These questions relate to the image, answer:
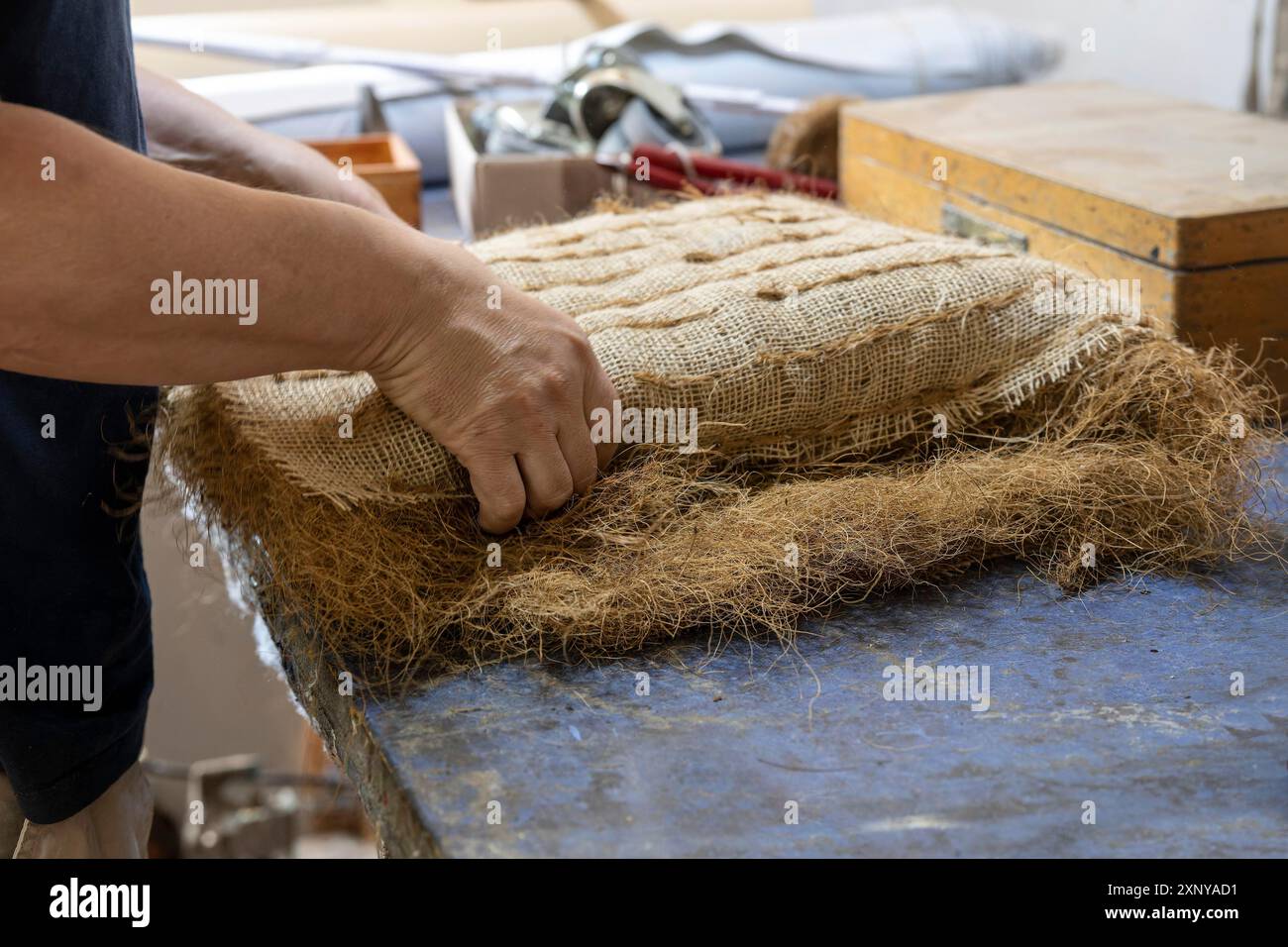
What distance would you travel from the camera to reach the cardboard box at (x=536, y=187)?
4.95 ft

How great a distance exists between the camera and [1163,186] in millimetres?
1163

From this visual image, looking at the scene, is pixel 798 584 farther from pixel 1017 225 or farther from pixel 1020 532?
pixel 1017 225

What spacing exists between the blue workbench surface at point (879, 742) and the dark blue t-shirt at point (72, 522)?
19 centimetres

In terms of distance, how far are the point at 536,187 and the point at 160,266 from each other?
0.91m

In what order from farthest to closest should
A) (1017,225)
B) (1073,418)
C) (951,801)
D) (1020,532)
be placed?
(1017,225) → (1073,418) → (1020,532) → (951,801)

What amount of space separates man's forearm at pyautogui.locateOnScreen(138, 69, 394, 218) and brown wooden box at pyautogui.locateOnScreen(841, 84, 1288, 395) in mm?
632

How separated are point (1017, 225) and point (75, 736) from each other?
3.18 feet

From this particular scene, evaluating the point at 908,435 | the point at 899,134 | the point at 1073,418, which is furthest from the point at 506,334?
the point at 899,134

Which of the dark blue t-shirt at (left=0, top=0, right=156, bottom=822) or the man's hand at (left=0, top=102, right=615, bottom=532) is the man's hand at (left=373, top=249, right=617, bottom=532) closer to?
the man's hand at (left=0, top=102, right=615, bottom=532)

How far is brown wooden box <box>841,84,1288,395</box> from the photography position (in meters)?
1.09
